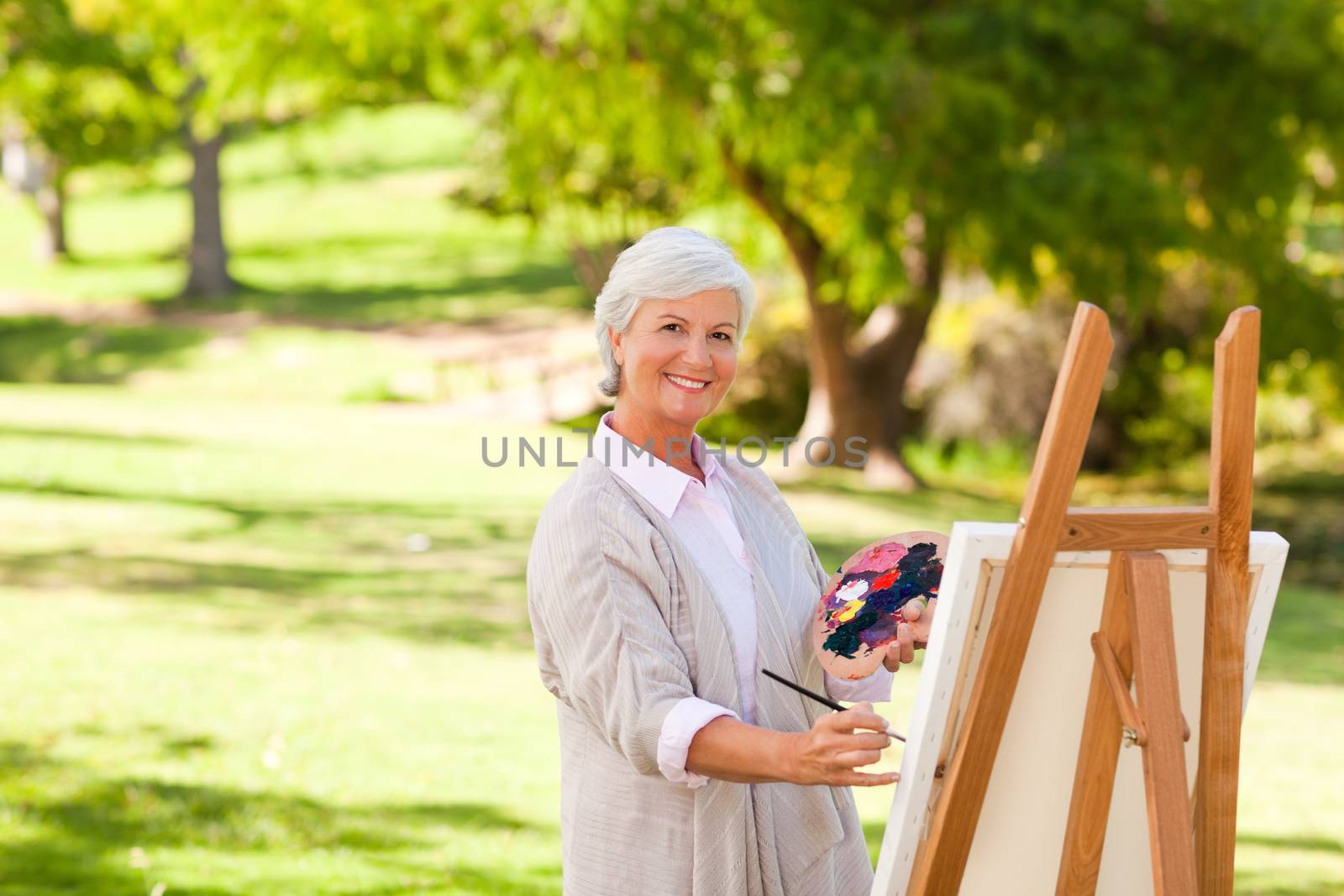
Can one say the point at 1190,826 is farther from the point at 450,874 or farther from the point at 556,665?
the point at 450,874

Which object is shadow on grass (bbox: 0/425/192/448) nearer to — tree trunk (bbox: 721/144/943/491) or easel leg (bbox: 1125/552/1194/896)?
tree trunk (bbox: 721/144/943/491)

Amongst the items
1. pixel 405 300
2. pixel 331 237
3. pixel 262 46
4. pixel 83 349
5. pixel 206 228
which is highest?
pixel 262 46

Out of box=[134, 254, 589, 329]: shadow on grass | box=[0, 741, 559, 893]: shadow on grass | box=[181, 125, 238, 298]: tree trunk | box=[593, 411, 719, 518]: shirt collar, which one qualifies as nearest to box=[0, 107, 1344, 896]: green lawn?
box=[0, 741, 559, 893]: shadow on grass

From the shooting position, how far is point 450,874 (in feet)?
16.1

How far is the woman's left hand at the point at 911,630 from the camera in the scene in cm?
250

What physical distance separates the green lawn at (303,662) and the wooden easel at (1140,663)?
2.87 metres

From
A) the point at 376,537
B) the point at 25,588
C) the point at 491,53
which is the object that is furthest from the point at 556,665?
the point at 491,53

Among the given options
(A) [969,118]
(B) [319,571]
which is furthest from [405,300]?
(B) [319,571]

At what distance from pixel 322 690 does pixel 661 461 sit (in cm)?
507

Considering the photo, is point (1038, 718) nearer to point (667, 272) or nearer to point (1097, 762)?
point (1097, 762)

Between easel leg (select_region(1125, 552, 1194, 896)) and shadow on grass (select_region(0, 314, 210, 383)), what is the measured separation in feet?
75.1

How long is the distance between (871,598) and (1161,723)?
1.69 feet

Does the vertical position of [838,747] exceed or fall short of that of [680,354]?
it falls short

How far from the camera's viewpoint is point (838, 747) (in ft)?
6.75
